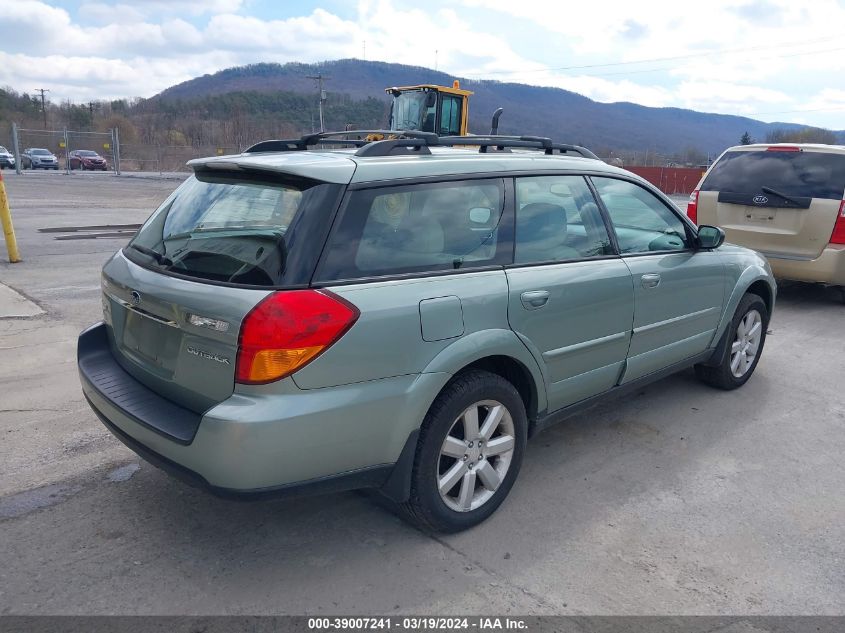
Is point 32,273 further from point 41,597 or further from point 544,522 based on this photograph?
point 544,522

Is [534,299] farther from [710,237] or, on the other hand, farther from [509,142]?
[710,237]

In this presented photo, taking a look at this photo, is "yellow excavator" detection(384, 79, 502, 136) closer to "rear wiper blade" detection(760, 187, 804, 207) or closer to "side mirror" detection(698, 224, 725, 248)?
"rear wiper blade" detection(760, 187, 804, 207)

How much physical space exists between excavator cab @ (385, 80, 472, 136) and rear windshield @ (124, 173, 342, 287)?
15323mm

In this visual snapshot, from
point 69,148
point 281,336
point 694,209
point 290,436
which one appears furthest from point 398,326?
point 69,148

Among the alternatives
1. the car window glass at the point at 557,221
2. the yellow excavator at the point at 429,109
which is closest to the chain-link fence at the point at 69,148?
the yellow excavator at the point at 429,109

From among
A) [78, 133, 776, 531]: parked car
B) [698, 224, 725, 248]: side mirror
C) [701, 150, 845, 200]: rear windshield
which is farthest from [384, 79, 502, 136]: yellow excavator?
[78, 133, 776, 531]: parked car

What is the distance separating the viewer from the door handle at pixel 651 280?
3.85m

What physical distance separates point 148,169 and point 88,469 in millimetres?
49505

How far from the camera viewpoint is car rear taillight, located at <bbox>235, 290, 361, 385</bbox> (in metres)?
2.41

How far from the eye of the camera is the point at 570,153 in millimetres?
4258

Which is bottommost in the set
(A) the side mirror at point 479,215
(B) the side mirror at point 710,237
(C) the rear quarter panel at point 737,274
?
(C) the rear quarter panel at point 737,274

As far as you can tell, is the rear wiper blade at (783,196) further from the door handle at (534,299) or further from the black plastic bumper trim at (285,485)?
the black plastic bumper trim at (285,485)

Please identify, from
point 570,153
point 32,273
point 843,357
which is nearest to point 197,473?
point 570,153

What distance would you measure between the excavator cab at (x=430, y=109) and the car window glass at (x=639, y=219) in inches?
557
